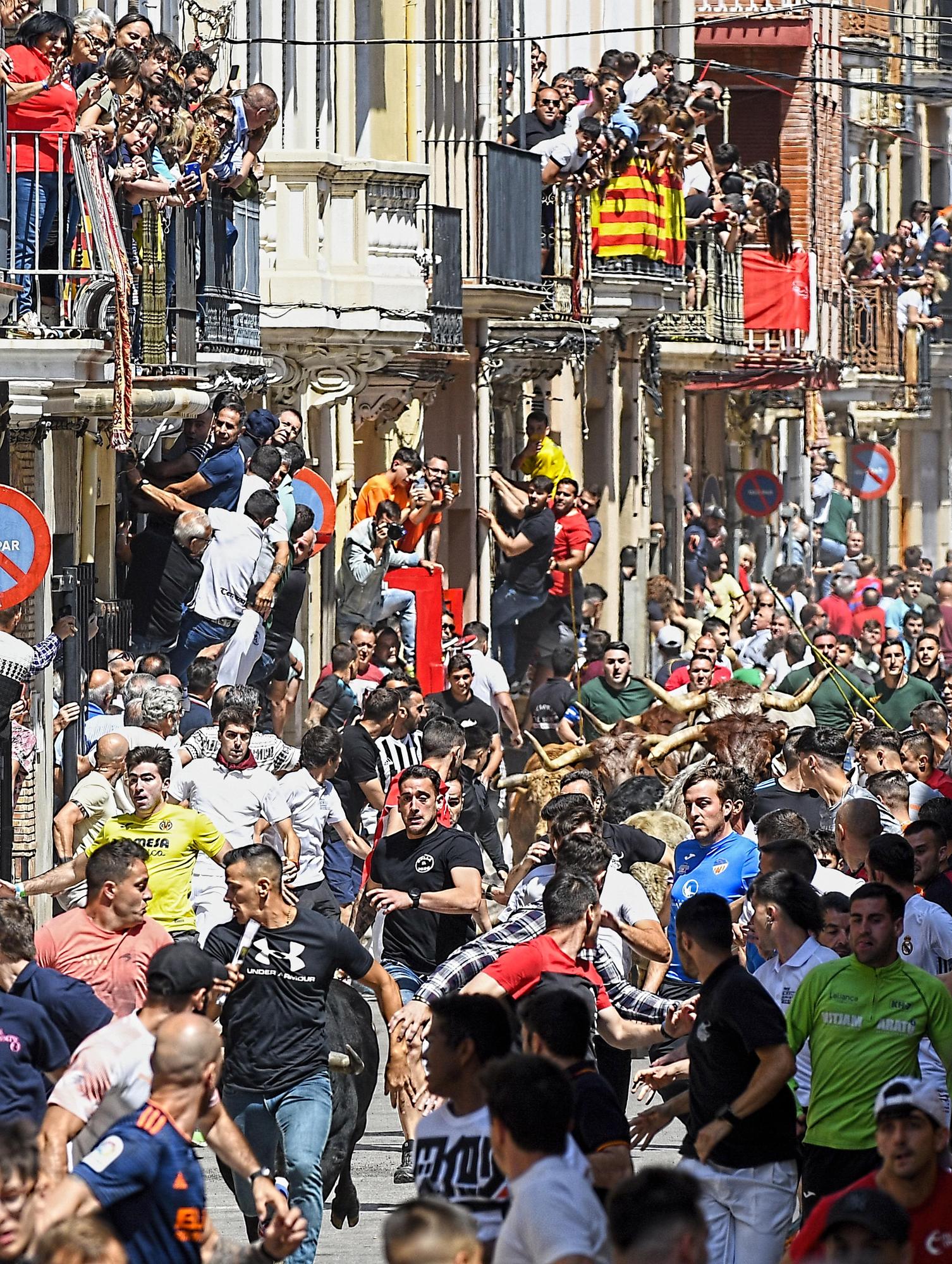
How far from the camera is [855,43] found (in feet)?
174

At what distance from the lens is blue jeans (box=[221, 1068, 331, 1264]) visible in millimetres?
10664

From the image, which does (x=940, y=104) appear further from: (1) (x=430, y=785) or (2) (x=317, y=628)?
(1) (x=430, y=785)

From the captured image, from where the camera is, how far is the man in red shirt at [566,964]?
10016 mm

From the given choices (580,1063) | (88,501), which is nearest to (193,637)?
(88,501)

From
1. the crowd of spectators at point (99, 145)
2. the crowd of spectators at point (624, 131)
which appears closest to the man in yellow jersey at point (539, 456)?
the crowd of spectators at point (624, 131)

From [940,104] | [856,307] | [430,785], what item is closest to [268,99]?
[430,785]

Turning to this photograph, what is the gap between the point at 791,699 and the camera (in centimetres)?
1955

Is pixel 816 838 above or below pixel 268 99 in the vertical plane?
below

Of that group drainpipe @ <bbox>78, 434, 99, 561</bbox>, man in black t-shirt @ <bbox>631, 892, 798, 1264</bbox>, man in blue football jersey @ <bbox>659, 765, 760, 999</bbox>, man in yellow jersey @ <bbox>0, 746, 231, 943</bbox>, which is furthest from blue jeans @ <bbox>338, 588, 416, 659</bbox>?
man in black t-shirt @ <bbox>631, 892, 798, 1264</bbox>

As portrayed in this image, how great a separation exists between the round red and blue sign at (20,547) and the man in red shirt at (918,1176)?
8.52m

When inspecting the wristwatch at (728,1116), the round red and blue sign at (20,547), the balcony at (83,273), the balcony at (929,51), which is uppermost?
the balcony at (929,51)

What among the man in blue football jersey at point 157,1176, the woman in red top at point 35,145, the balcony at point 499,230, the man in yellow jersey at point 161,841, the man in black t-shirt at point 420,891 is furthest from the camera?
the balcony at point 499,230

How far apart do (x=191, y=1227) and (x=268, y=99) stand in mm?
13579

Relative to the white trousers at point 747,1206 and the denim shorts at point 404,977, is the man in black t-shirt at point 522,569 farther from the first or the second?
the white trousers at point 747,1206
